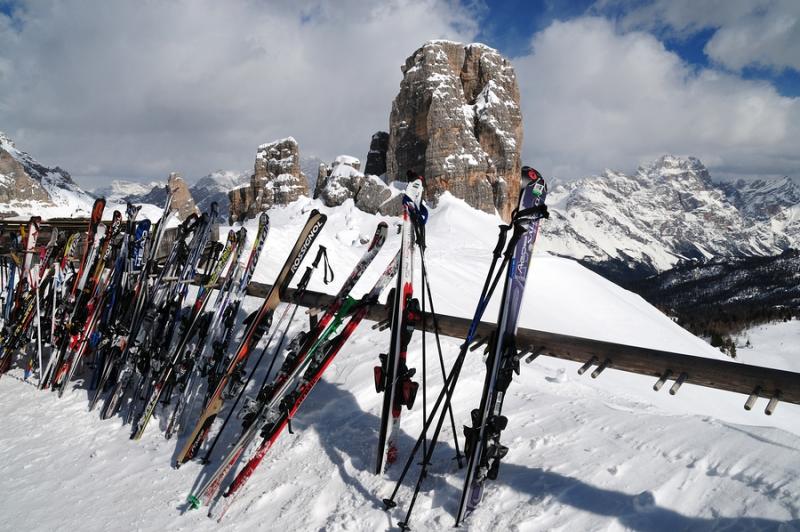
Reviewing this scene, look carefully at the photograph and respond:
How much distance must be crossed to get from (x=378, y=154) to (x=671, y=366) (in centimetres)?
7015

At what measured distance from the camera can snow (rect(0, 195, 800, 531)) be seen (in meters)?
3.08

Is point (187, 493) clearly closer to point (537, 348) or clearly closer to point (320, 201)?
point (537, 348)

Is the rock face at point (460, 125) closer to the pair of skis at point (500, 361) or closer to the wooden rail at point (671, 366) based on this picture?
the wooden rail at point (671, 366)

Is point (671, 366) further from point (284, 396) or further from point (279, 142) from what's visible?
point (279, 142)

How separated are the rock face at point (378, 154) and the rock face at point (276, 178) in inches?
411

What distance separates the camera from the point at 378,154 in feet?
233

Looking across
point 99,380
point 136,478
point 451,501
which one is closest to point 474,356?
point 451,501

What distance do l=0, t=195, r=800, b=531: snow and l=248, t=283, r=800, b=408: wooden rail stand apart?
2.05ft

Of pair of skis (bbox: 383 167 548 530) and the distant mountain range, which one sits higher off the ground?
the distant mountain range

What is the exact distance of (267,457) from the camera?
4391mm

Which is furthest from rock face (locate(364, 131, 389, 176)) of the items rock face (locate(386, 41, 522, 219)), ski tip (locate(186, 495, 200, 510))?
ski tip (locate(186, 495, 200, 510))

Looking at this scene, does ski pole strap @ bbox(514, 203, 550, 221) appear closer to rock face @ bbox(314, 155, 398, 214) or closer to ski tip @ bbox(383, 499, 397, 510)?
ski tip @ bbox(383, 499, 397, 510)

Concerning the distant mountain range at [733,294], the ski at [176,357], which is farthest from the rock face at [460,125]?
the distant mountain range at [733,294]

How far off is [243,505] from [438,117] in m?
57.9
